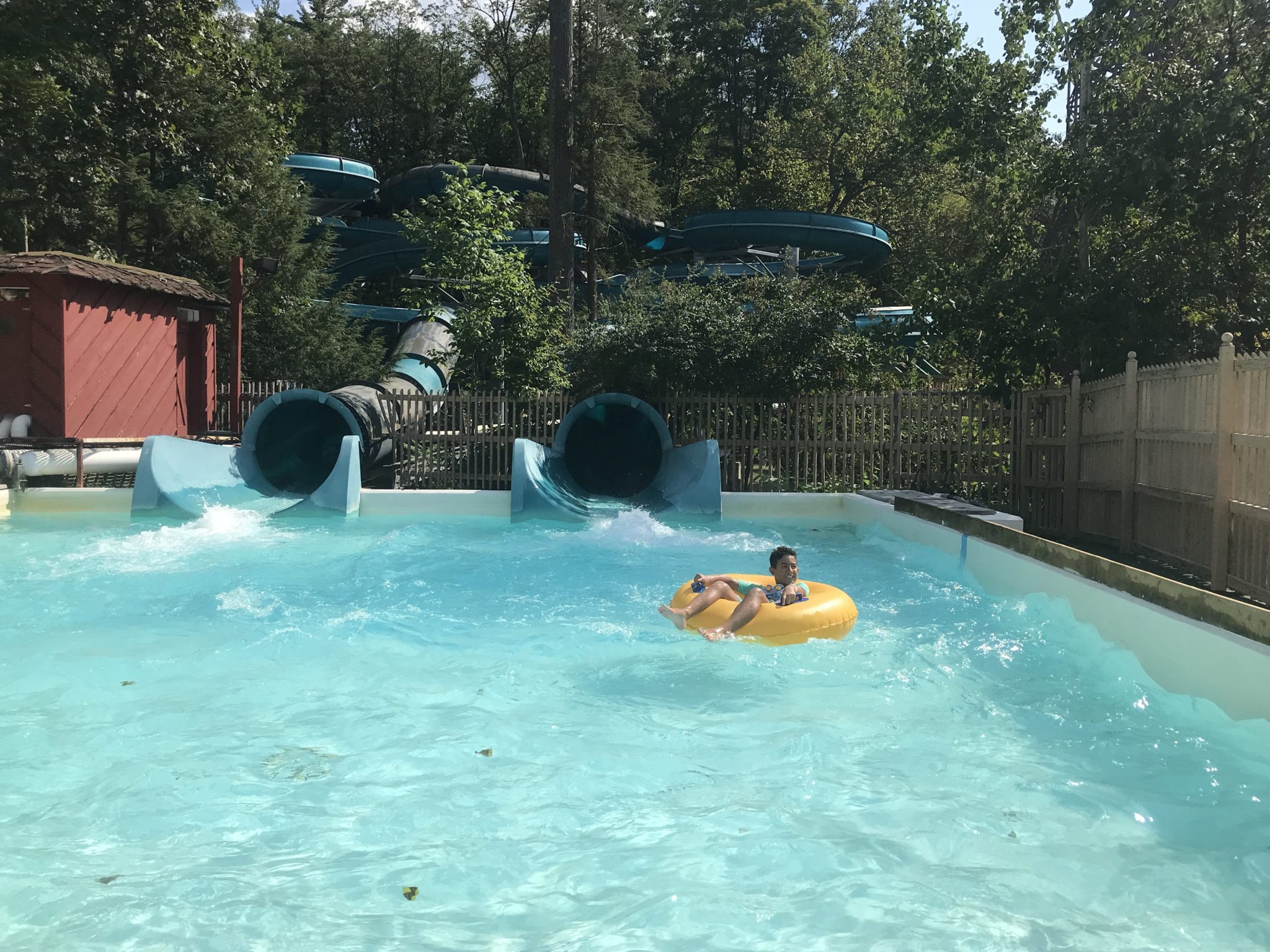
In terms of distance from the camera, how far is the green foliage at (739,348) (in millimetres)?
12922

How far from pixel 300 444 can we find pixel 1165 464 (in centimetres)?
1045

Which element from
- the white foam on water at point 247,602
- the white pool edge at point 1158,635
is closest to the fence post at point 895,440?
the white pool edge at point 1158,635

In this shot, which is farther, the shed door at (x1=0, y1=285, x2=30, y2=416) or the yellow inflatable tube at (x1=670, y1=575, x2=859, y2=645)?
the shed door at (x1=0, y1=285, x2=30, y2=416)

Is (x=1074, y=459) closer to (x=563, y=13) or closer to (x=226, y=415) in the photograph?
(x=563, y=13)

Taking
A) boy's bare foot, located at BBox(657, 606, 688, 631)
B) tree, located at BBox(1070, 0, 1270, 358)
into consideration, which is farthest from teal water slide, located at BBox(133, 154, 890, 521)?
tree, located at BBox(1070, 0, 1270, 358)

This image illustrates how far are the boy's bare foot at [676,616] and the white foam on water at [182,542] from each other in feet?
14.3

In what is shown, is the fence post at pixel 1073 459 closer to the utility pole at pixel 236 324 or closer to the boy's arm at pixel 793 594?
the boy's arm at pixel 793 594

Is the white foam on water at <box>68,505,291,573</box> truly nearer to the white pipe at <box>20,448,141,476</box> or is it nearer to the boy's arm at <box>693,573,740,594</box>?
the white pipe at <box>20,448,141,476</box>

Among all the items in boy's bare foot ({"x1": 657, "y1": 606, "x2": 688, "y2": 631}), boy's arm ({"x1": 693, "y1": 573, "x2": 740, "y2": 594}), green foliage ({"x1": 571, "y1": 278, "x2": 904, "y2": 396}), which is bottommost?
boy's bare foot ({"x1": 657, "y1": 606, "x2": 688, "y2": 631})

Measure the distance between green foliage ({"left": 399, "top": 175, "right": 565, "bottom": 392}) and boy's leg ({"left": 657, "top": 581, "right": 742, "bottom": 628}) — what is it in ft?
24.2

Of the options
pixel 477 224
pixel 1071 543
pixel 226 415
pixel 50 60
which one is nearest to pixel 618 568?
pixel 1071 543

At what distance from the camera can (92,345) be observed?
42.5ft

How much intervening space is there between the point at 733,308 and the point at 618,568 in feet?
18.9

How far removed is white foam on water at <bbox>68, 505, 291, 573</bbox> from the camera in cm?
856
